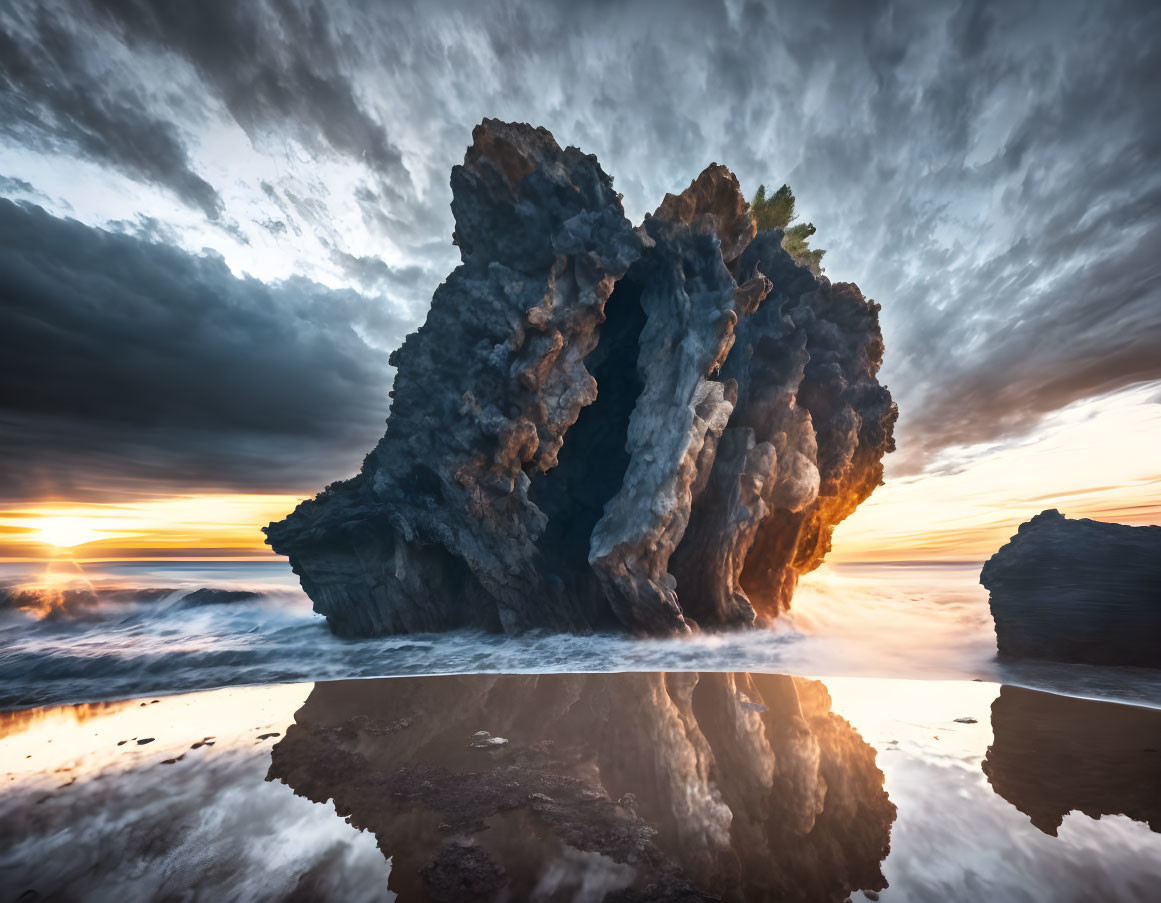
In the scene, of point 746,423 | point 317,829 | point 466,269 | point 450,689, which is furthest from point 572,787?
point 466,269

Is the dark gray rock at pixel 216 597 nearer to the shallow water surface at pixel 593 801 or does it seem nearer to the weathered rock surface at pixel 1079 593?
the shallow water surface at pixel 593 801

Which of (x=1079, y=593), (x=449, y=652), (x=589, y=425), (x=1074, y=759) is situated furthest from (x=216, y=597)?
(x=1079, y=593)

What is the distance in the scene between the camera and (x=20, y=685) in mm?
10133

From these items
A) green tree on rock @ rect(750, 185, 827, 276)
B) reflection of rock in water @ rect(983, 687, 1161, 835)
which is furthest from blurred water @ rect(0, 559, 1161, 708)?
green tree on rock @ rect(750, 185, 827, 276)

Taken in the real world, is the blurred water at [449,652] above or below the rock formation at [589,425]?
below

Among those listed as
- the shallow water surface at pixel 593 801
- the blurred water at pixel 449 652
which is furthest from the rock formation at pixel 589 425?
the shallow water surface at pixel 593 801

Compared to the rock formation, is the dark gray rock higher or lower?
lower

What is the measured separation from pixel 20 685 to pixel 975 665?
21.1 metres

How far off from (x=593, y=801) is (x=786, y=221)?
26012 mm

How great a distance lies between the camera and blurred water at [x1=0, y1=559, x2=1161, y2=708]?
9.73m

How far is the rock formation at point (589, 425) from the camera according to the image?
14.6m

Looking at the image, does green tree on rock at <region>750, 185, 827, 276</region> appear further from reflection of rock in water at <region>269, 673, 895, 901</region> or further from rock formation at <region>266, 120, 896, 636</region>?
reflection of rock in water at <region>269, 673, 895, 901</region>

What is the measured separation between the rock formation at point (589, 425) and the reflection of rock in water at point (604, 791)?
6.78 meters

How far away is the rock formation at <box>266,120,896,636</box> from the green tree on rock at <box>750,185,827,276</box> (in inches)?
200
